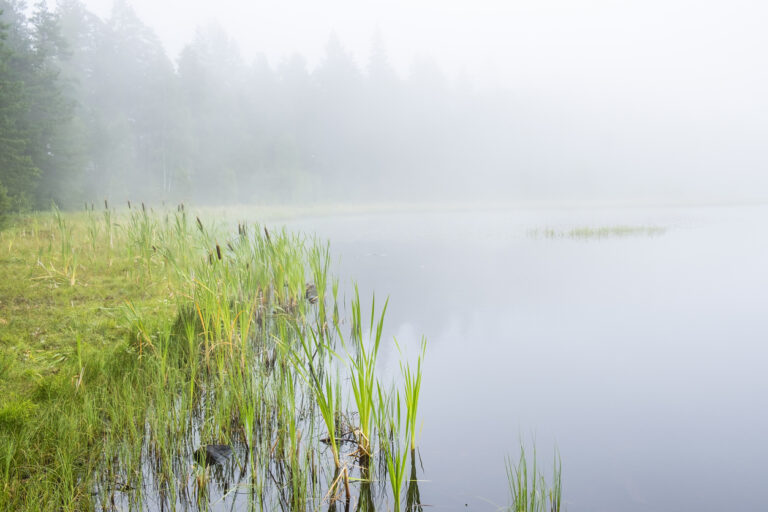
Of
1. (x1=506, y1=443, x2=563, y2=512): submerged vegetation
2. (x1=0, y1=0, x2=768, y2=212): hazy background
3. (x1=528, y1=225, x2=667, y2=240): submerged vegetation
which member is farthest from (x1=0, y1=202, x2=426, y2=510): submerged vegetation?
(x1=528, y1=225, x2=667, y2=240): submerged vegetation

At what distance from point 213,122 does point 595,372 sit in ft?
131

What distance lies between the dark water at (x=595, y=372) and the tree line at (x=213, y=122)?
A: 16196 millimetres

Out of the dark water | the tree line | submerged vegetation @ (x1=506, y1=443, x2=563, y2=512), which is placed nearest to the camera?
submerged vegetation @ (x1=506, y1=443, x2=563, y2=512)

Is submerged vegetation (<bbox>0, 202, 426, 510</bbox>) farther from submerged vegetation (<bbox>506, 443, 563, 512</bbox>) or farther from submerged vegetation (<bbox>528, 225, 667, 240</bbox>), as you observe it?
submerged vegetation (<bbox>528, 225, 667, 240</bbox>)

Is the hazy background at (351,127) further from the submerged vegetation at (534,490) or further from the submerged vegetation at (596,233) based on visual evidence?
the submerged vegetation at (596,233)

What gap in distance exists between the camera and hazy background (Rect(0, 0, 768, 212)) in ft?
103

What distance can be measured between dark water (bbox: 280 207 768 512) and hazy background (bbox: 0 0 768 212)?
55.9 feet

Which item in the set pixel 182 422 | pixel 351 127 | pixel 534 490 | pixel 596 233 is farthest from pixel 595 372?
pixel 351 127

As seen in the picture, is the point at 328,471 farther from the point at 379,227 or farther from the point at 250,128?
the point at 250,128

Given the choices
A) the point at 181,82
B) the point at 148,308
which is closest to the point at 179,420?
the point at 148,308

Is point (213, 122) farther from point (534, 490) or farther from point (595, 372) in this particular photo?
point (534, 490)

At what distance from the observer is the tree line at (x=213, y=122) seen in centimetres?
2114

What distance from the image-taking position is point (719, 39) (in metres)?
137

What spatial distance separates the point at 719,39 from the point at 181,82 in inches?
6237
